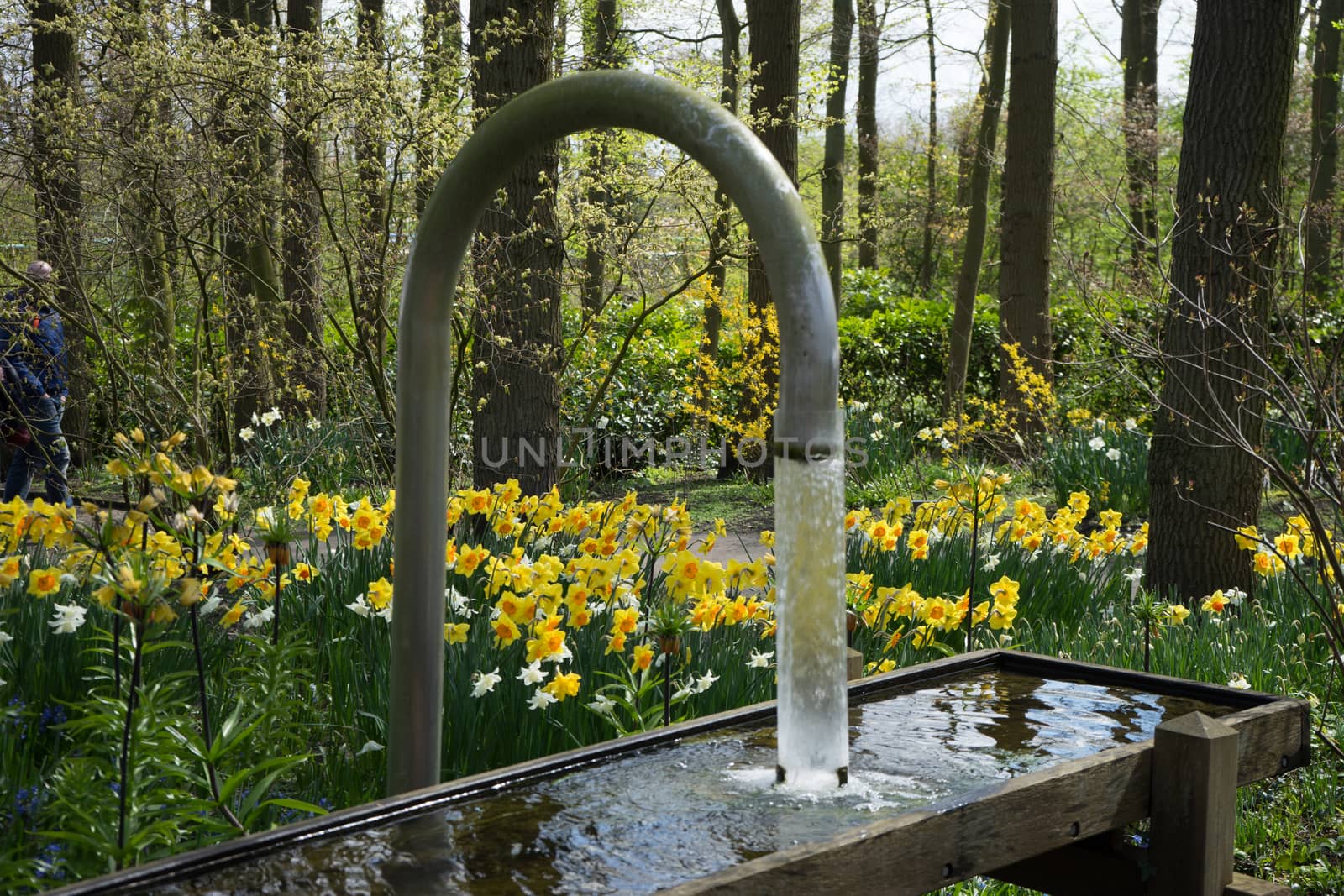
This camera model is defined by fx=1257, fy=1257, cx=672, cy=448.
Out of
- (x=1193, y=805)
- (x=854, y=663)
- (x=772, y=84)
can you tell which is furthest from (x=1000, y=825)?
(x=772, y=84)

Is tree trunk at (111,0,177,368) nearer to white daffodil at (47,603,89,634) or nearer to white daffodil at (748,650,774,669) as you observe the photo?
white daffodil at (47,603,89,634)

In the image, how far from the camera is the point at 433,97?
5.84m

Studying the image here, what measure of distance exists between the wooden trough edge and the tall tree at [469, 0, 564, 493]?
419 cm

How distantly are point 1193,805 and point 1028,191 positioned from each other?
977 centimetres

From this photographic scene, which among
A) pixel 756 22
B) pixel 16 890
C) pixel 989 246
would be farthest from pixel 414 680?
pixel 989 246

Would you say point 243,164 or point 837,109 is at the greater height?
point 837,109

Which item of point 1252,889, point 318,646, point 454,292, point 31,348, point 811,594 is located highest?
point 31,348

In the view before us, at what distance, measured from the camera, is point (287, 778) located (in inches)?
115

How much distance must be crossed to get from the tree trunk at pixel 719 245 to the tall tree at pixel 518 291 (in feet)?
3.02

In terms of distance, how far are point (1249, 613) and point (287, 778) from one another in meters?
3.44

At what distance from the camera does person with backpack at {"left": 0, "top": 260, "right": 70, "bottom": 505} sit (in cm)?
616

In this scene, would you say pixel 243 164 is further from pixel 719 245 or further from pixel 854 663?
pixel 854 663

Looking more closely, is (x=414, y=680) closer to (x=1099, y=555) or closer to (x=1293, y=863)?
(x=1293, y=863)

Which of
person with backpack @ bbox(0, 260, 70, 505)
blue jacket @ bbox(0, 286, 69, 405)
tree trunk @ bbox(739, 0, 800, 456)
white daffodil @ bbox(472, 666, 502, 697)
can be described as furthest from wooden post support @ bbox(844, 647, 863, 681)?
tree trunk @ bbox(739, 0, 800, 456)
